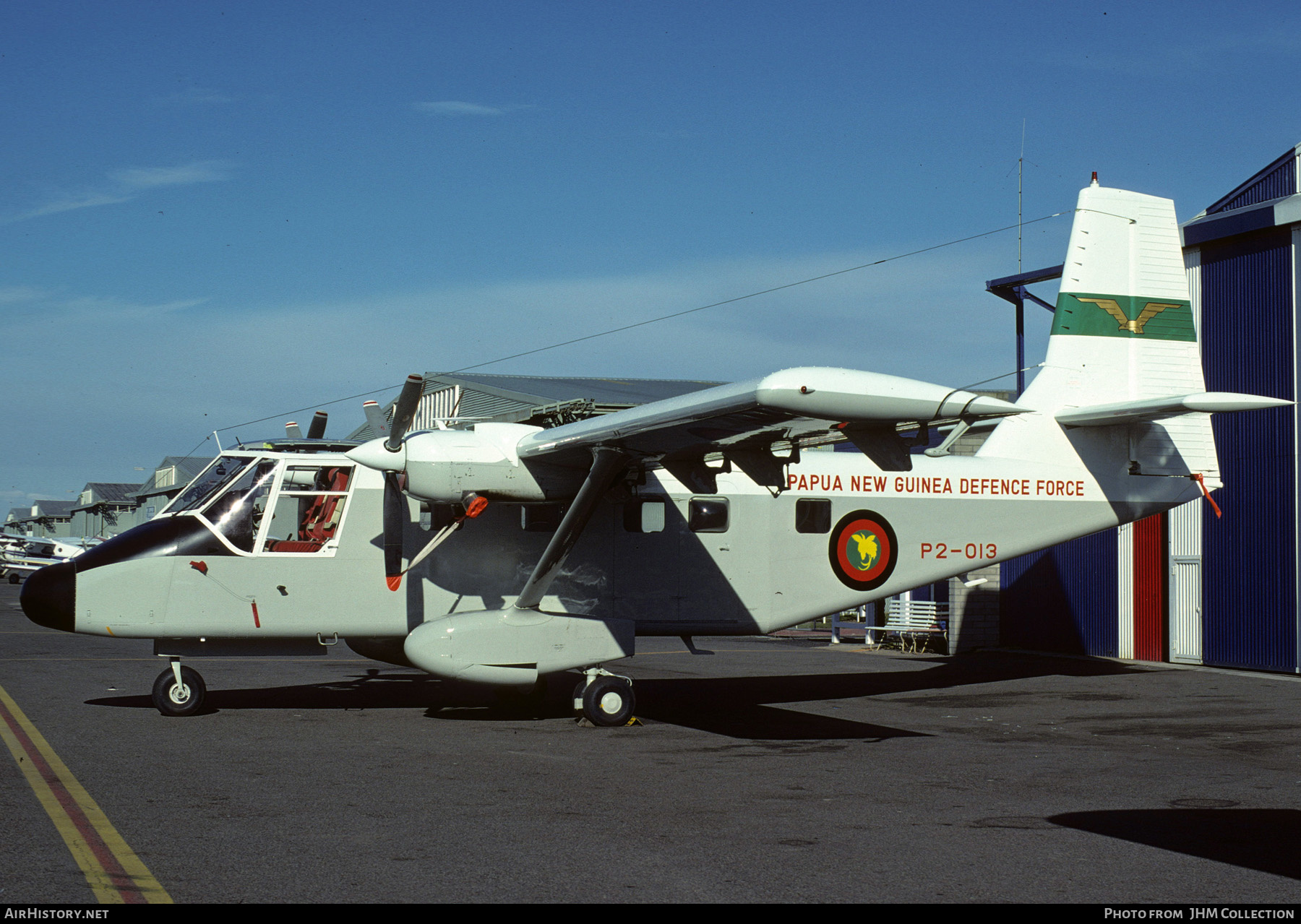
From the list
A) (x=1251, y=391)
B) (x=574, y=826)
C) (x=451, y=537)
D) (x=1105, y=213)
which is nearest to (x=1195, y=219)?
(x=1251, y=391)

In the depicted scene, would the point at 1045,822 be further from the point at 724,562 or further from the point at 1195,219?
the point at 1195,219

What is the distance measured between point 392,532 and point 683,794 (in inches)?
226

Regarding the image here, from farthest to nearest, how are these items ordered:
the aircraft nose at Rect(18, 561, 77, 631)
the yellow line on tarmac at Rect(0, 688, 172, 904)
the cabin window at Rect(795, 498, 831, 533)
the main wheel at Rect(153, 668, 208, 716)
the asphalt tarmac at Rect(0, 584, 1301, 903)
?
the cabin window at Rect(795, 498, 831, 533), the main wheel at Rect(153, 668, 208, 716), the aircraft nose at Rect(18, 561, 77, 631), the asphalt tarmac at Rect(0, 584, 1301, 903), the yellow line on tarmac at Rect(0, 688, 172, 904)

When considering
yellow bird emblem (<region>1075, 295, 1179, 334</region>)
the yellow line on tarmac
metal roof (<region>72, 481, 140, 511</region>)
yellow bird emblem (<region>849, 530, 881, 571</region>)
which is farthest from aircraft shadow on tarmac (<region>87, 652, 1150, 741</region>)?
metal roof (<region>72, 481, 140, 511</region>)

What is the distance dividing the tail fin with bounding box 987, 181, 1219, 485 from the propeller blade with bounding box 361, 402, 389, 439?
823cm

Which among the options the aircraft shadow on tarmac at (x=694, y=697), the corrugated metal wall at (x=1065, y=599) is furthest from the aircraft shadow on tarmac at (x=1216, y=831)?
the corrugated metal wall at (x=1065, y=599)

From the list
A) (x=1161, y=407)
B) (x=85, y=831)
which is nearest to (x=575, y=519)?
(x=85, y=831)

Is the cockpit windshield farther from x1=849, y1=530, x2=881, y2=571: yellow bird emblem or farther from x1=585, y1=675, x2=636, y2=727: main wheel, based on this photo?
x1=849, y1=530, x2=881, y2=571: yellow bird emblem

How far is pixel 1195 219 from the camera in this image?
20.6 metres

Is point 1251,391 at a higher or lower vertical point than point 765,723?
higher

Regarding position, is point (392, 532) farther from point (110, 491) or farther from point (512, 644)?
point (110, 491)

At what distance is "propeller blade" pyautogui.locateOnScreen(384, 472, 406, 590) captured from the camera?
13211 mm

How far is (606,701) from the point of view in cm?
1293
